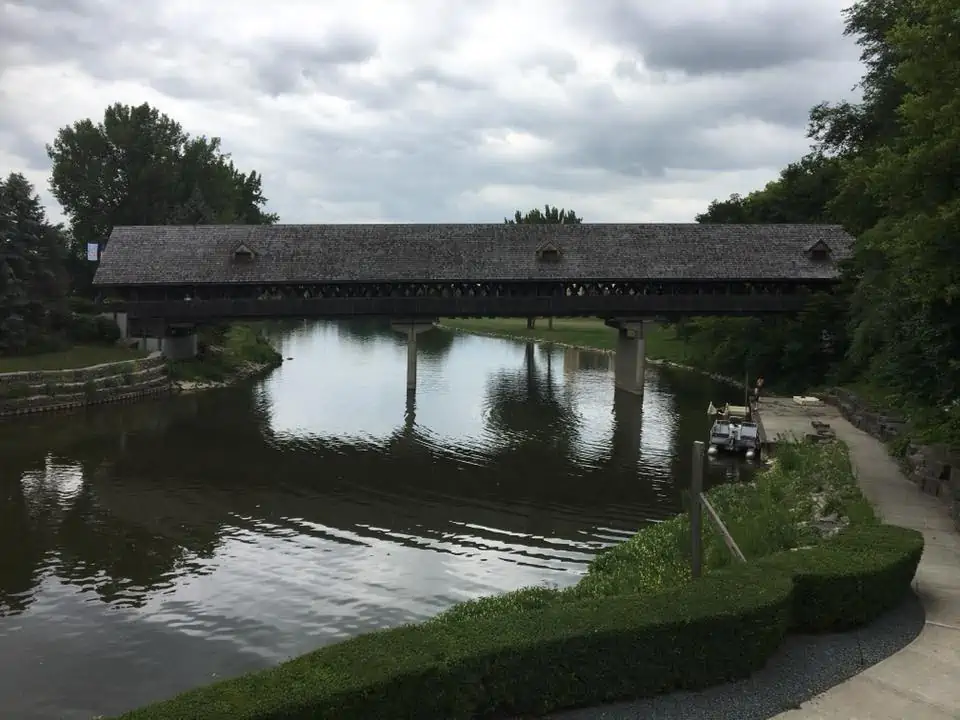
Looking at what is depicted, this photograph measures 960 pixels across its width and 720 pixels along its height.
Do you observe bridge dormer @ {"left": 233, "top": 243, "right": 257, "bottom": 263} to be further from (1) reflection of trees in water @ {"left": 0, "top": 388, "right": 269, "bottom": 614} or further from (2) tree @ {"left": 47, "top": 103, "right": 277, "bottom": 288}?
(2) tree @ {"left": 47, "top": 103, "right": 277, "bottom": 288}

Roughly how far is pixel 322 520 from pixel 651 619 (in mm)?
11872

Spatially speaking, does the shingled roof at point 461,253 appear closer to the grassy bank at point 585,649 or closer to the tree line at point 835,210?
the tree line at point 835,210

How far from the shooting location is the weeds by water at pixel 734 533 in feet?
41.9

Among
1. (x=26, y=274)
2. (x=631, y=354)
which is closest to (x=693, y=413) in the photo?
(x=631, y=354)

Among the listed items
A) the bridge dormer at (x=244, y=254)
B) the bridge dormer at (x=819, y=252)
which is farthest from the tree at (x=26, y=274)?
the bridge dormer at (x=819, y=252)

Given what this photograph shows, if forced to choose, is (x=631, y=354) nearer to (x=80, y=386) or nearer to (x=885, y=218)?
(x=885, y=218)

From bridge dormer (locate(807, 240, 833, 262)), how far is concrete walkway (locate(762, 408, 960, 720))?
2707 cm

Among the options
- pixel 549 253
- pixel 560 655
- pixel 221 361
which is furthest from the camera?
pixel 221 361

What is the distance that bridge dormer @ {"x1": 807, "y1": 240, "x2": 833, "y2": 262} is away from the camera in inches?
1542

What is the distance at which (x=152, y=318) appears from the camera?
38.5m

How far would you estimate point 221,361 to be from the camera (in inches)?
1812

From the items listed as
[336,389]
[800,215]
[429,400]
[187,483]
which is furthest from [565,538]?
[800,215]

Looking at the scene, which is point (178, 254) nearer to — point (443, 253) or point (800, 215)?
point (443, 253)

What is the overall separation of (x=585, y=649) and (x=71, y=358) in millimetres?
34806
